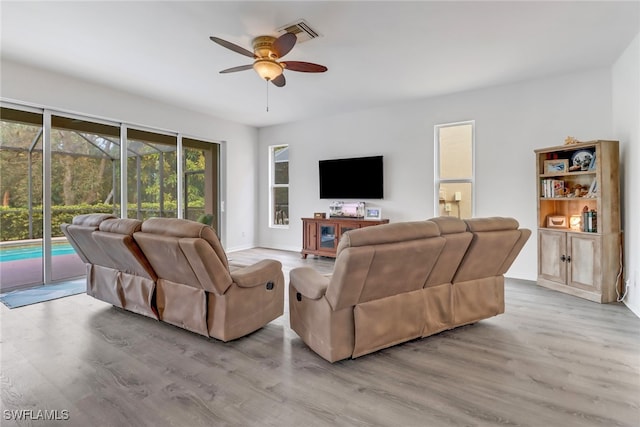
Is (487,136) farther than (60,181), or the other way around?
(487,136)

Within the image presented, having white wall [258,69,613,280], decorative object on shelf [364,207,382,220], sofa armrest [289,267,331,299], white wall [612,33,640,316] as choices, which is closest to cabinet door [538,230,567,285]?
white wall [258,69,613,280]

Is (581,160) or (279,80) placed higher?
(279,80)

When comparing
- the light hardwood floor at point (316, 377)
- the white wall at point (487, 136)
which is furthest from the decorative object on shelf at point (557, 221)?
the light hardwood floor at point (316, 377)

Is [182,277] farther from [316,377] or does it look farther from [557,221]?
[557,221]

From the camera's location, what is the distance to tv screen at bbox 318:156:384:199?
5.87 meters

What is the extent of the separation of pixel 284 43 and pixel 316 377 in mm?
2693

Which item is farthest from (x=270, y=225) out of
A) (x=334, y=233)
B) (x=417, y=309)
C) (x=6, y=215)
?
(x=417, y=309)

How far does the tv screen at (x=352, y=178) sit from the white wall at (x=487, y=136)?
6.3 inches

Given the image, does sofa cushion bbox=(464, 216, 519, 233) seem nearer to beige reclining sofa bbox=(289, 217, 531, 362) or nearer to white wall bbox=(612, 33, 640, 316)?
beige reclining sofa bbox=(289, 217, 531, 362)

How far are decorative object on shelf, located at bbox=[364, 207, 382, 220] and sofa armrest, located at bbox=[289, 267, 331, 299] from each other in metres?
3.43

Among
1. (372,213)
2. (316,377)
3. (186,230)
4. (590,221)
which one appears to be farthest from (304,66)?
(590,221)

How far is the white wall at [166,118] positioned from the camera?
4105 mm

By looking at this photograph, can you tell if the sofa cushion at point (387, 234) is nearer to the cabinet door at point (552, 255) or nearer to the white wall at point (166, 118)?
the cabinet door at point (552, 255)
